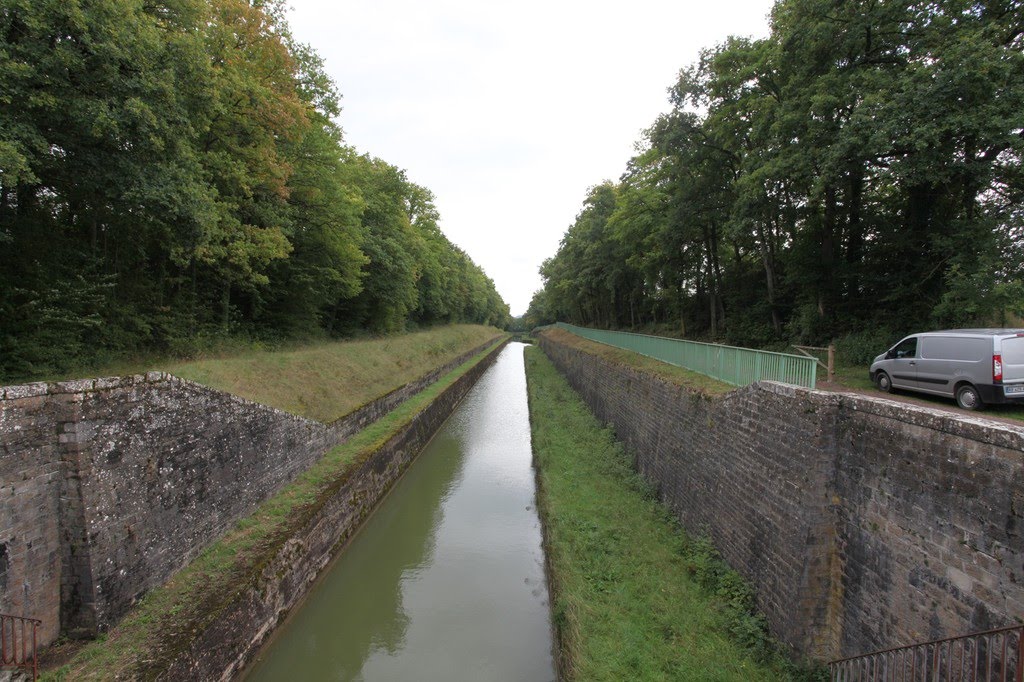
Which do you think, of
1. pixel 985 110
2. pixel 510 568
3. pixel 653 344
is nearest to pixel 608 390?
pixel 653 344

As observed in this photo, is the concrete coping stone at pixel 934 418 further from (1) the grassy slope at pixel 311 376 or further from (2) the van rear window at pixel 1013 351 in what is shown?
(1) the grassy slope at pixel 311 376

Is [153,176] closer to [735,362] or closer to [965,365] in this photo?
[735,362]

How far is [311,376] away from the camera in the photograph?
12414mm

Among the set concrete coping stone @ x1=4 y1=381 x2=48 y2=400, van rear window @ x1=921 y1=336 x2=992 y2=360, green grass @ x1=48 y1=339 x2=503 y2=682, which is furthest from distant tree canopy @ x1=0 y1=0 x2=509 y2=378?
van rear window @ x1=921 y1=336 x2=992 y2=360

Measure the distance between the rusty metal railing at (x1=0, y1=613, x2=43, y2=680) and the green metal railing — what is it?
27.1 feet

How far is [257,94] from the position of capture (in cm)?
1109

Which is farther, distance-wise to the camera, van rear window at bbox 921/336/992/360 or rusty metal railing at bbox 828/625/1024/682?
van rear window at bbox 921/336/992/360

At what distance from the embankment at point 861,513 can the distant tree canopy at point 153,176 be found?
9.93 metres

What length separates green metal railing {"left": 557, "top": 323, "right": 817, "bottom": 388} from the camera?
19.5 feet

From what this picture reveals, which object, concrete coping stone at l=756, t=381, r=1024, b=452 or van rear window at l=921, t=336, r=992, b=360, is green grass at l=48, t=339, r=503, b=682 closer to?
concrete coping stone at l=756, t=381, r=1024, b=452

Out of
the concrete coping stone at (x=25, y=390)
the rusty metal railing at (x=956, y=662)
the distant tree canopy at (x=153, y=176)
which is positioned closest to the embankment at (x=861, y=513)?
the rusty metal railing at (x=956, y=662)

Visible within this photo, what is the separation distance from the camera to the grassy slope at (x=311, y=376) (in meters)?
8.94

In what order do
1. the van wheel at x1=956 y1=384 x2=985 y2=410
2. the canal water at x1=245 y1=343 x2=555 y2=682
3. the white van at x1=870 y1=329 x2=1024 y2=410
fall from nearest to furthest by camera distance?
the canal water at x1=245 y1=343 x2=555 y2=682
the white van at x1=870 y1=329 x2=1024 y2=410
the van wheel at x1=956 y1=384 x2=985 y2=410

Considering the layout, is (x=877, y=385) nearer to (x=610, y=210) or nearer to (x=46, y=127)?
(x=46, y=127)
